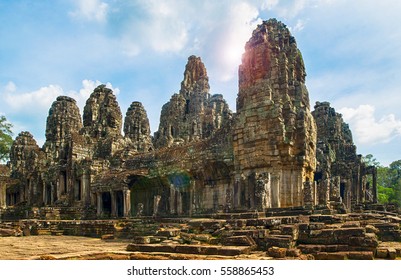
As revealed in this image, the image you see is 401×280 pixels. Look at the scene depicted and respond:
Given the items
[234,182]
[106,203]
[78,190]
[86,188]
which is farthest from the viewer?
[78,190]

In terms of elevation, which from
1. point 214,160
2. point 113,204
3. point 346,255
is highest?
point 214,160

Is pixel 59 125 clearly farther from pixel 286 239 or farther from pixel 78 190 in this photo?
pixel 286 239

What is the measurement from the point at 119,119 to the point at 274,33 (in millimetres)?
25985

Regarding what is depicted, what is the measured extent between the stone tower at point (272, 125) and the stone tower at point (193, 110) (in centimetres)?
2895

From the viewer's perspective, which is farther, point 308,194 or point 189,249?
point 308,194

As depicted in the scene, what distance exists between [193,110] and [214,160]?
3568 centimetres

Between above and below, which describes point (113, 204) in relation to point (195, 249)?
below

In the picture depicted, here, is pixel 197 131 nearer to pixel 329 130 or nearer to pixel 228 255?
pixel 329 130

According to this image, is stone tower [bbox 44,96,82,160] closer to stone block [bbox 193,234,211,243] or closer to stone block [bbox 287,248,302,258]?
stone block [bbox 193,234,211,243]

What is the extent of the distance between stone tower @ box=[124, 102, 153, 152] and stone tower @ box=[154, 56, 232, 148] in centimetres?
347

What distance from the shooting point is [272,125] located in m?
18.3

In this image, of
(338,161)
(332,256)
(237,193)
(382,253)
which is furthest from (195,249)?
(338,161)

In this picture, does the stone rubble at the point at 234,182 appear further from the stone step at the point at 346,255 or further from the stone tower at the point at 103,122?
the stone tower at the point at 103,122

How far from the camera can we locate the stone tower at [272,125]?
17922 millimetres
